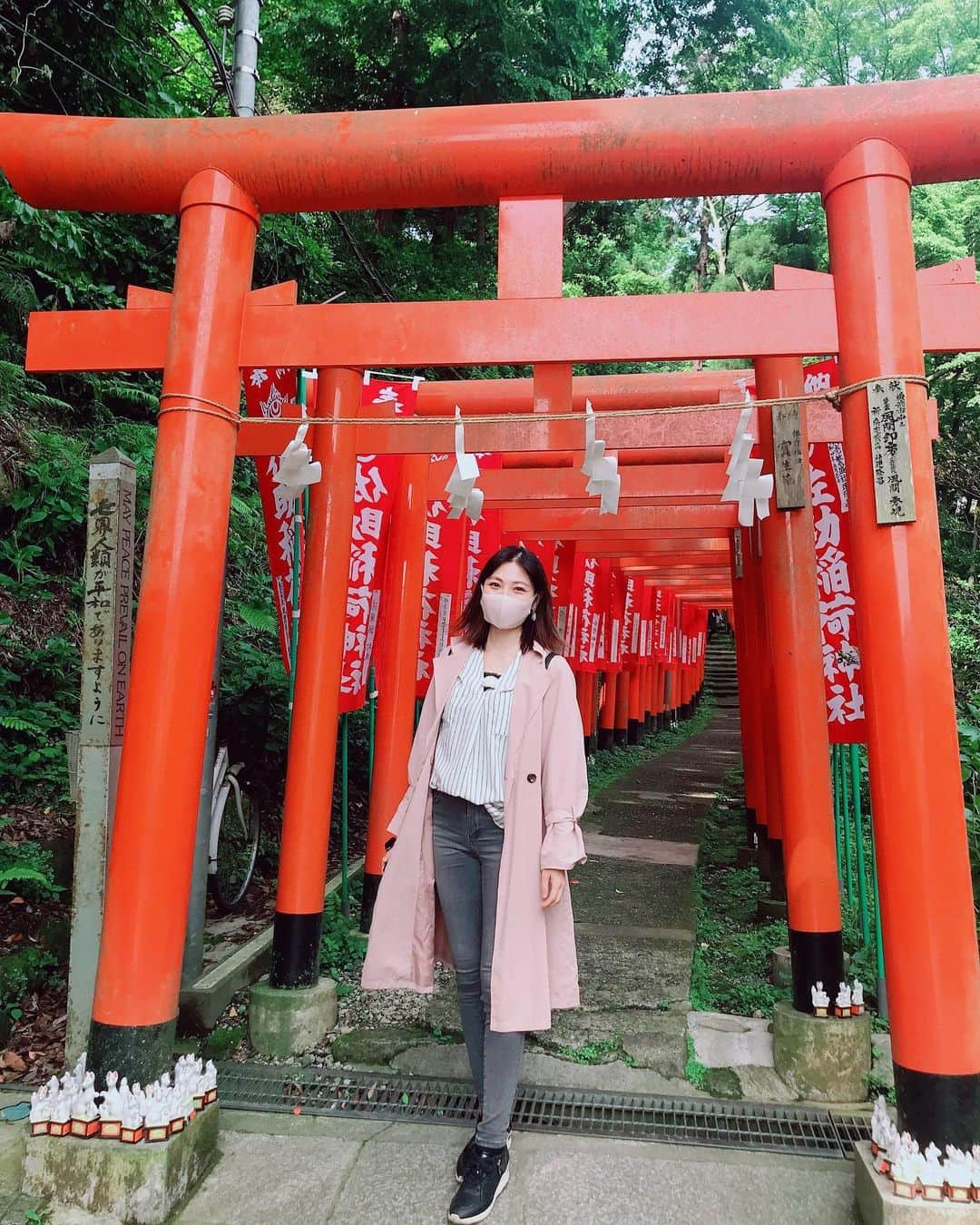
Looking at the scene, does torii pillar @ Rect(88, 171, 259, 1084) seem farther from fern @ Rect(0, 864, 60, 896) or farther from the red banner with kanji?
the red banner with kanji

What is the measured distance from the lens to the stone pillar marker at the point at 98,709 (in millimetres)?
3686

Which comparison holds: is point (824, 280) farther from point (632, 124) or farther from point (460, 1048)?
point (460, 1048)

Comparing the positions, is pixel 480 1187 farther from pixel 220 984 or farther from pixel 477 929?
pixel 220 984

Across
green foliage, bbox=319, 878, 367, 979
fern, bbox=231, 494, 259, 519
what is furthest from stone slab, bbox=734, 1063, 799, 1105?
fern, bbox=231, 494, 259, 519

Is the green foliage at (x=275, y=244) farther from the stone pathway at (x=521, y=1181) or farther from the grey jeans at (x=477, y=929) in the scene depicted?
the grey jeans at (x=477, y=929)

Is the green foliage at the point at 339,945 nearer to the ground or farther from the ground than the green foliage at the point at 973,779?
nearer to the ground

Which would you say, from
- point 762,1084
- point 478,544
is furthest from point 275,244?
point 762,1084

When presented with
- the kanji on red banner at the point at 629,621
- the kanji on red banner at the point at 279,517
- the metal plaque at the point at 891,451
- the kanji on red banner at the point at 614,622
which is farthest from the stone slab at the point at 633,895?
the kanji on red banner at the point at 629,621

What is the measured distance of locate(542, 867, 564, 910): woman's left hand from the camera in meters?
2.86

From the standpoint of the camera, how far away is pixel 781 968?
514 cm

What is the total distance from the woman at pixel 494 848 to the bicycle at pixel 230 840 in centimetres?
320

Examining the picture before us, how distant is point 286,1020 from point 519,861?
7.10ft

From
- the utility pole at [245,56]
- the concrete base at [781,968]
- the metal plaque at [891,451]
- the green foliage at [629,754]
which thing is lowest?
the concrete base at [781,968]

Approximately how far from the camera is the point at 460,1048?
4.16m
